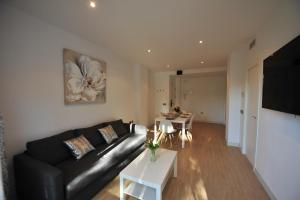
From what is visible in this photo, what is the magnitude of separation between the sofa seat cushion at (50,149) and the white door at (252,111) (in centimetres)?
342

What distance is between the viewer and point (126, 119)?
14.9 feet

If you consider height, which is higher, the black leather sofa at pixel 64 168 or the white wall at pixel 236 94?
the white wall at pixel 236 94

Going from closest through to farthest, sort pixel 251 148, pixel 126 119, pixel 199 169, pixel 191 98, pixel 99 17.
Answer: pixel 99 17 < pixel 199 169 < pixel 251 148 < pixel 126 119 < pixel 191 98

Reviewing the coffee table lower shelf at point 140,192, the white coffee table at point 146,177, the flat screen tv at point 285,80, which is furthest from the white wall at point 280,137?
the coffee table lower shelf at point 140,192

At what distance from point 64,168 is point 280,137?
2.87 m

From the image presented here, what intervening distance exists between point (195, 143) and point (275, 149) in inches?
89.8

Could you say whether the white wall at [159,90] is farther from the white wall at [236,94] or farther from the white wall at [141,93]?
the white wall at [236,94]

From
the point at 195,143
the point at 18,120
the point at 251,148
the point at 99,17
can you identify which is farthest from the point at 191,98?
the point at 18,120

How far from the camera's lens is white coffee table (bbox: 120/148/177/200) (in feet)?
5.33

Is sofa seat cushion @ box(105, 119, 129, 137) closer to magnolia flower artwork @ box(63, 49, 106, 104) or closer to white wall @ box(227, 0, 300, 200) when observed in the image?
magnolia flower artwork @ box(63, 49, 106, 104)

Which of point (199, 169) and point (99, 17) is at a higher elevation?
point (99, 17)

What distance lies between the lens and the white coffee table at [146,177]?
162cm

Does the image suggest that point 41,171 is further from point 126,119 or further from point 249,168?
point 249,168

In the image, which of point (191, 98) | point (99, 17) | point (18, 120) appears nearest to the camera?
point (18, 120)
